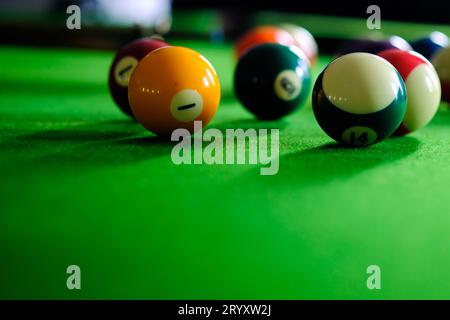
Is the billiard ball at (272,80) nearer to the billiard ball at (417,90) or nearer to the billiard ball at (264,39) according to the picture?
the billiard ball at (417,90)

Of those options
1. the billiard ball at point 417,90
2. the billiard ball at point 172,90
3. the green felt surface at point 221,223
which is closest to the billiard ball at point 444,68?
the billiard ball at point 417,90

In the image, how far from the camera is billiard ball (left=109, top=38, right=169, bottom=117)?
3.44 m

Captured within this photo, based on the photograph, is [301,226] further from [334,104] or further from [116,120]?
[116,120]

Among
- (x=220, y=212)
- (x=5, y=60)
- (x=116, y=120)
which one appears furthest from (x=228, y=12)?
(x=220, y=212)

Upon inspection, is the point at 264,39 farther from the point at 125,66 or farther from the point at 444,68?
the point at 125,66

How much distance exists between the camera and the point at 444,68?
400 centimetres

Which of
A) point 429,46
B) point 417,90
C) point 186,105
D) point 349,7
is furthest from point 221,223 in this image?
point 349,7

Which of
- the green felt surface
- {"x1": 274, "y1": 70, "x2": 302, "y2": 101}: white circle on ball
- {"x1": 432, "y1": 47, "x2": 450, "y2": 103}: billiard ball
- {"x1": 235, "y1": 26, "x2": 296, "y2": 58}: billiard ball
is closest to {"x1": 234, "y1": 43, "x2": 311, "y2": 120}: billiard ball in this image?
{"x1": 274, "y1": 70, "x2": 302, "y2": 101}: white circle on ball

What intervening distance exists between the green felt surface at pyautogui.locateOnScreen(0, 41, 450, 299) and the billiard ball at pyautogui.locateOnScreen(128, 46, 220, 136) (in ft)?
0.62

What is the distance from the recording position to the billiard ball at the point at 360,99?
2.65 metres

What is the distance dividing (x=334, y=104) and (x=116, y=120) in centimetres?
146

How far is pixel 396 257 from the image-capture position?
5.57ft

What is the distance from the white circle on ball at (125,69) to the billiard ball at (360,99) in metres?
1.18

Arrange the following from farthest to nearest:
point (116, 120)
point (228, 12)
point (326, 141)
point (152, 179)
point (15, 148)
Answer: point (228, 12), point (116, 120), point (326, 141), point (15, 148), point (152, 179)
